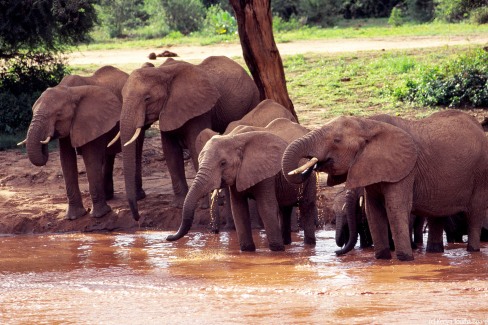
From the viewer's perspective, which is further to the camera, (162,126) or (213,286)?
(162,126)

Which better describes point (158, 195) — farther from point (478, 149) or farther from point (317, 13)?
point (317, 13)

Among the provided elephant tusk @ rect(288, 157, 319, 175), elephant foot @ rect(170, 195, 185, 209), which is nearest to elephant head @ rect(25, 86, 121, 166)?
elephant foot @ rect(170, 195, 185, 209)

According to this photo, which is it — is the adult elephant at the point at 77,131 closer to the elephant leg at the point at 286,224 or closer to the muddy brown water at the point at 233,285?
the muddy brown water at the point at 233,285

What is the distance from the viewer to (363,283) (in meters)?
9.48

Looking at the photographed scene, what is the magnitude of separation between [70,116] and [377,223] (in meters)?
4.52

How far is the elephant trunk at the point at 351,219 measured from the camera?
1102cm

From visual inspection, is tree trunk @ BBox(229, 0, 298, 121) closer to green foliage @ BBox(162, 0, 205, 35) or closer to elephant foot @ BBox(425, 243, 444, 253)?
elephant foot @ BBox(425, 243, 444, 253)

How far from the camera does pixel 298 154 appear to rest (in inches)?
391

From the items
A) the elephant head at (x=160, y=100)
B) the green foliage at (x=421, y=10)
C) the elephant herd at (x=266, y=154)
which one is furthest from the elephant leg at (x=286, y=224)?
the green foliage at (x=421, y=10)

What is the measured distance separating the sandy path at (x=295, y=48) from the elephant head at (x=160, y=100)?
912 centimetres

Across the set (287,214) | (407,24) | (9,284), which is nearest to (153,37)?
(407,24)

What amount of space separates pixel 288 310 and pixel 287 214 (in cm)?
357

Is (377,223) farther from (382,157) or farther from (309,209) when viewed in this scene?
(309,209)

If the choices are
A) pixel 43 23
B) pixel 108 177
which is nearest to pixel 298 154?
pixel 108 177
